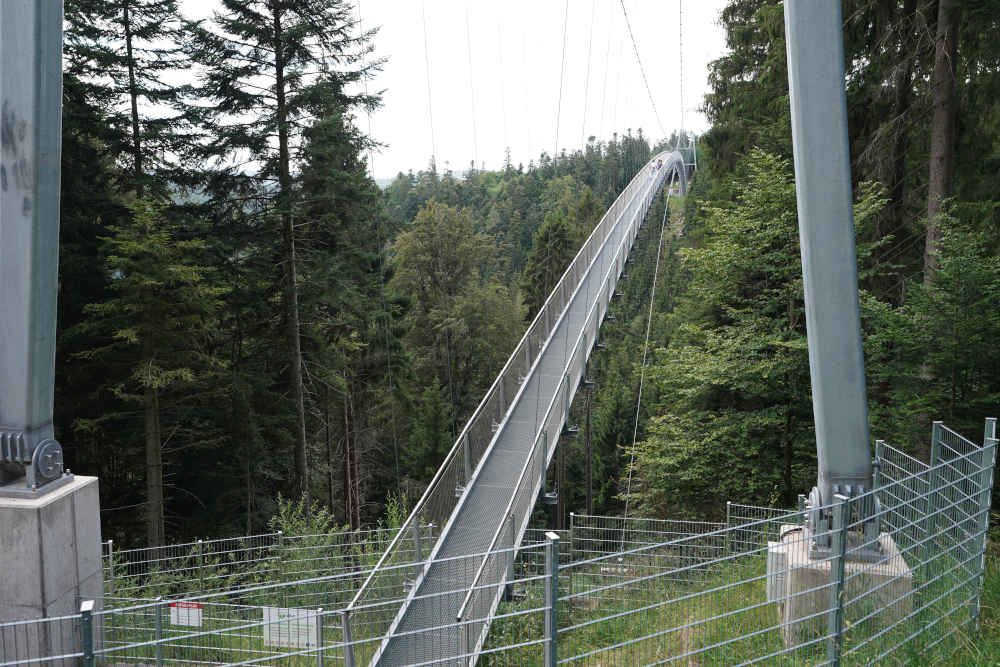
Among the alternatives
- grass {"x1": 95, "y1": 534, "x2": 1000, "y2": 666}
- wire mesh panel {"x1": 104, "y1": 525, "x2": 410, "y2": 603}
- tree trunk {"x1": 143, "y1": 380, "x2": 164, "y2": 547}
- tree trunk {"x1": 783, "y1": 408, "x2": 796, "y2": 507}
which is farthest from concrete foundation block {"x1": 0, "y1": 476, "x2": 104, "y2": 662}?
tree trunk {"x1": 783, "y1": 408, "x2": 796, "y2": 507}

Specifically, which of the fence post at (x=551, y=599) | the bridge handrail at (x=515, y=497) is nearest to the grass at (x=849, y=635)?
the fence post at (x=551, y=599)

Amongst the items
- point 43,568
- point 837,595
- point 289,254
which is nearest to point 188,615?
point 43,568

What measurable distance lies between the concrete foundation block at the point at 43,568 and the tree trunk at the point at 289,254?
955cm

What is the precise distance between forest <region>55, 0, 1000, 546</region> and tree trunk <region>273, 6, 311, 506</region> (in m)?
0.06

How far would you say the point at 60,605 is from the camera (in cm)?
475

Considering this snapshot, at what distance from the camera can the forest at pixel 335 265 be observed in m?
9.49

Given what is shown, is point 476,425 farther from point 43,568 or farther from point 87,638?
point 87,638

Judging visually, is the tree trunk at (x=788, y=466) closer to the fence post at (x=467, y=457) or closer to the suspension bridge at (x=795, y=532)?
the fence post at (x=467, y=457)

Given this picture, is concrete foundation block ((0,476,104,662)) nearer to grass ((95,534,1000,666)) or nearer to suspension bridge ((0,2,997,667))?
suspension bridge ((0,2,997,667))

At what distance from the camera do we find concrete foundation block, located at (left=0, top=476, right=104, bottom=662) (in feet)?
15.1

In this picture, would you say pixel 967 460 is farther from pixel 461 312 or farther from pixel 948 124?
pixel 461 312

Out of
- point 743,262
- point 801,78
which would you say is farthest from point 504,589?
point 743,262

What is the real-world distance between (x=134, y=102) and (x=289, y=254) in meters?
4.49

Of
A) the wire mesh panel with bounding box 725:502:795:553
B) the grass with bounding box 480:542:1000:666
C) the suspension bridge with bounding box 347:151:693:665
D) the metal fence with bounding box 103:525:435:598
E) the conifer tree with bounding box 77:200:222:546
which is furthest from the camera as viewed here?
the conifer tree with bounding box 77:200:222:546
